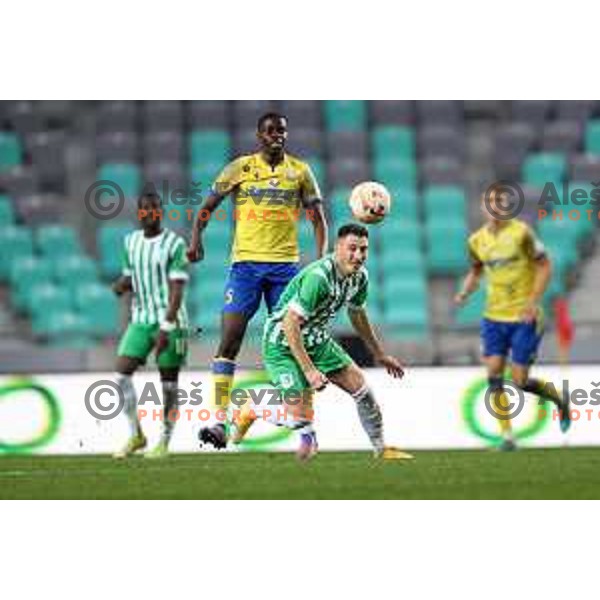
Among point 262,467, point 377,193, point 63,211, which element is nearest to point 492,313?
point 262,467

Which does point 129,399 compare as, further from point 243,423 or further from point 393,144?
point 393,144

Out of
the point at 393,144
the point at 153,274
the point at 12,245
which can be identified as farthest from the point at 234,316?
the point at 393,144

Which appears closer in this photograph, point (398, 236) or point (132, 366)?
point (132, 366)

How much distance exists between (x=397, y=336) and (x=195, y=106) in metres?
3.59

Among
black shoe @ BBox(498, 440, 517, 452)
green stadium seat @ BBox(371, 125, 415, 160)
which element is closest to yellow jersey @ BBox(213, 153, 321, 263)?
black shoe @ BBox(498, 440, 517, 452)

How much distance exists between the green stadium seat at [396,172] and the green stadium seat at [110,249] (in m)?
2.54

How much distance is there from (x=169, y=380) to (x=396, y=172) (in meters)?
7.53

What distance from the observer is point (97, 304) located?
14984mm

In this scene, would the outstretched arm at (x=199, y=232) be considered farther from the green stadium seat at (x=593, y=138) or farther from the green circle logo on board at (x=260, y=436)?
the green stadium seat at (x=593, y=138)

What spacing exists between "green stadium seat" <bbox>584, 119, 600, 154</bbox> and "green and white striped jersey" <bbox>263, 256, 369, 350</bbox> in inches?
396

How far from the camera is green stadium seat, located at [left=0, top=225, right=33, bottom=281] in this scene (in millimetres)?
15195

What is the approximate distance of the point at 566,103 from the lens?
1695 centimetres

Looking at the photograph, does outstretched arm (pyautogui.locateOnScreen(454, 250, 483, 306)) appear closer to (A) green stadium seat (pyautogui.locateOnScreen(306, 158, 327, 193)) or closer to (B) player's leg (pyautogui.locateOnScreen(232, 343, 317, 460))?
(B) player's leg (pyautogui.locateOnScreen(232, 343, 317, 460))

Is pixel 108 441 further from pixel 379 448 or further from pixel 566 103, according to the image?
pixel 566 103
